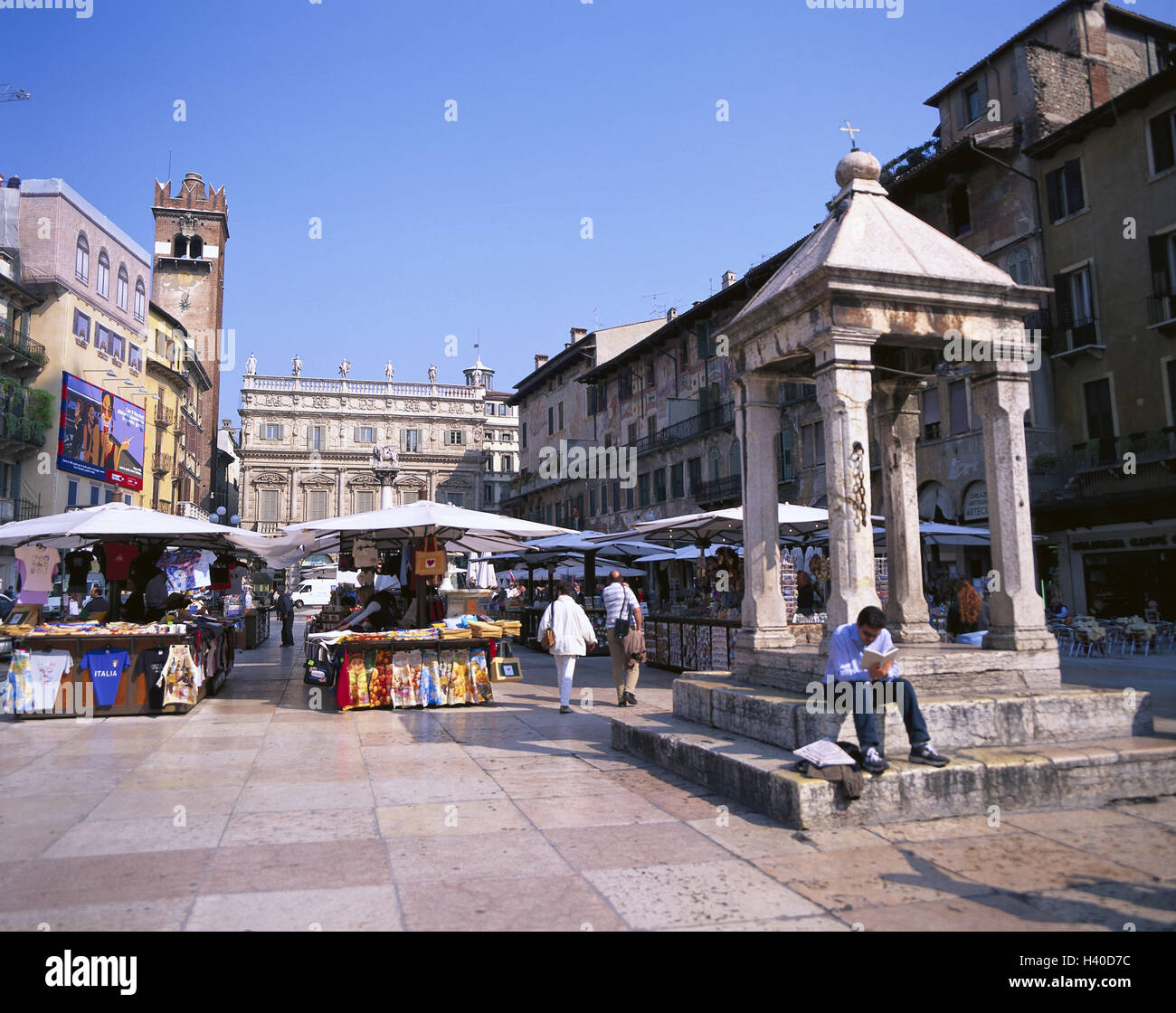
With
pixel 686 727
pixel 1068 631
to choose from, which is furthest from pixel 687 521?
pixel 1068 631

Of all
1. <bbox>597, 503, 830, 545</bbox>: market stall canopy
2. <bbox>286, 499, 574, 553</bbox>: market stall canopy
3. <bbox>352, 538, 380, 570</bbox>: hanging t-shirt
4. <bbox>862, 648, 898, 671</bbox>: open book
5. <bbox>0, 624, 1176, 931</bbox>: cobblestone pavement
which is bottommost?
<bbox>0, 624, 1176, 931</bbox>: cobblestone pavement

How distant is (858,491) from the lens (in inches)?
265

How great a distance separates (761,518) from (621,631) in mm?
3512

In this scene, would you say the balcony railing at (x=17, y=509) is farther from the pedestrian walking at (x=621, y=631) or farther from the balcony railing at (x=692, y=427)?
the pedestrian walking at (x=621, y=631)

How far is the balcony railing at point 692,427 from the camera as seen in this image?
3378cm

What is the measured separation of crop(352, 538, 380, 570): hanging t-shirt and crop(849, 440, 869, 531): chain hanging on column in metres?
9.11

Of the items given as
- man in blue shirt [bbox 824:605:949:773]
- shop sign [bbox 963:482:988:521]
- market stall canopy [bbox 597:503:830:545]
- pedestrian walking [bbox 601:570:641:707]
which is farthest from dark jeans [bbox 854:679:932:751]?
shop sign [bbox 963:482:988:521]

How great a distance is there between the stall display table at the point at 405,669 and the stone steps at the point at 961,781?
215 inches

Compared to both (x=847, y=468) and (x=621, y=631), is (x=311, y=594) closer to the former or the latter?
(x=621, y=631)

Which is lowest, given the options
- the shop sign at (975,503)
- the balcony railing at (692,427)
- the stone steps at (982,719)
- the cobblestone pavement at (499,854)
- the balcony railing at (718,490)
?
the cobblestone pavement at (499,854)

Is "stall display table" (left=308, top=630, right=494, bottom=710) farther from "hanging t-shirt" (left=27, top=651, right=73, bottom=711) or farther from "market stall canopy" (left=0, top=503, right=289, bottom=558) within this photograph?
"hanging t-shirt" (left=27, top=651, right=73, bottom=711)

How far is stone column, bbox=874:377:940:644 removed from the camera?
26.3 ft

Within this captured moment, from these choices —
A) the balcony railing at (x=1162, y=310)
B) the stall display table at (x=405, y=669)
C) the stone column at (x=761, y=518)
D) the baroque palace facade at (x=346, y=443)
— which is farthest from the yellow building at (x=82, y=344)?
the balcony railing at (x=1162, y=310)

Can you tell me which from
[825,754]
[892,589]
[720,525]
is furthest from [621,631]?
[825,754]
